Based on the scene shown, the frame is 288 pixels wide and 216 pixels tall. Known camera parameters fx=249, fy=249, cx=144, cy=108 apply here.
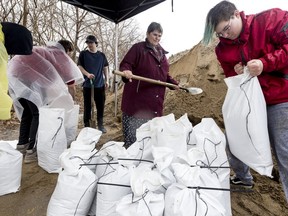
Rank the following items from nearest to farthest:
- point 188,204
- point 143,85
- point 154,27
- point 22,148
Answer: point 188,204
point 154,27
point 143,85
point 22,148

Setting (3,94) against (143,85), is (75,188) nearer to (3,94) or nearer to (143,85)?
(3,94)

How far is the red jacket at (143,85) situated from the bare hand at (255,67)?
117 cm

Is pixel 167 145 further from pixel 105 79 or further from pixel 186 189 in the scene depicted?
pixel 105 79

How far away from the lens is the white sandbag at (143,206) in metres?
1.17

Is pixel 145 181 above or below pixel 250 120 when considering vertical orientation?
below

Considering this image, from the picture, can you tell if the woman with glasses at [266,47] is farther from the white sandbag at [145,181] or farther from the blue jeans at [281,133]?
the white sandbag at [145,181]

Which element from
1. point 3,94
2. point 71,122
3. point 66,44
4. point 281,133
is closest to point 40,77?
point 66,44

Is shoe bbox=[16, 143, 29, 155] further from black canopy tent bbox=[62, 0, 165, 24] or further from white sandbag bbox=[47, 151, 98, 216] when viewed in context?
black canopy tent bbox=[62, 0, 165, 24]

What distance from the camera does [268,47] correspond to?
1.47 m

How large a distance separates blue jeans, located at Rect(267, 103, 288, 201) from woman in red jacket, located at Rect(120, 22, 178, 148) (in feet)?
3.87

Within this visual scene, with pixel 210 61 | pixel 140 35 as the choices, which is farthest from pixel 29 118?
pixel 140 35

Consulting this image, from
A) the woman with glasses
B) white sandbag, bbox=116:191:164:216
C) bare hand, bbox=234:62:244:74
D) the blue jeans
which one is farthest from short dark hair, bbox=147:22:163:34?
white sandbag, bbox=116:191:164:216

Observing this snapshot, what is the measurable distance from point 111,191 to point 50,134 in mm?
1225

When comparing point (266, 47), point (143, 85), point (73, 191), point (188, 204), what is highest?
point (266, 47)
